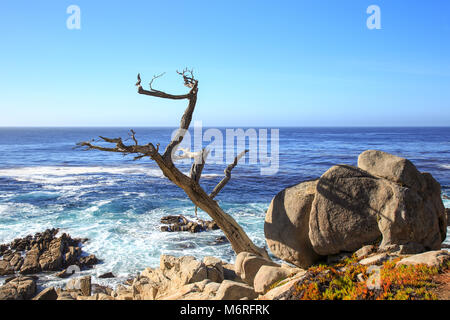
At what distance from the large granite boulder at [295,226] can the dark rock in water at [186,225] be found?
37.1 ft

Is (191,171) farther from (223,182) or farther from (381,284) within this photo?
(381,284)

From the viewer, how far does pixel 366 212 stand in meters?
9.39

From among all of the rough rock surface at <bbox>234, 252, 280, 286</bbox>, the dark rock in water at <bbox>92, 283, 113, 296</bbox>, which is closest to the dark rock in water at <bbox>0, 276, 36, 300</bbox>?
the dark rock in water at <bbox>92, 283, 113, 296</bbox>

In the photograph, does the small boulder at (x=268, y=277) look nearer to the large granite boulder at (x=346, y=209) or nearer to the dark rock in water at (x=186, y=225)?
the large granite boulder at (x=346, y=209)

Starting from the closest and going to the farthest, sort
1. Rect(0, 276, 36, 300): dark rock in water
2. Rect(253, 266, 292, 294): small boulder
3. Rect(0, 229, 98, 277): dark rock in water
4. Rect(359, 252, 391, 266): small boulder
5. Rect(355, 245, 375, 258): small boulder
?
1. Rect(359, 252, 391, 266): small boulder
2. Rect(253, 266, 292, 294): small boulder
3. Rect(355, 245, 375, 258): small boulder
4. Rect(0, 276, 36, 300): dark rock in water
5. Rect(0, 229, 98, 277): dark rock in water

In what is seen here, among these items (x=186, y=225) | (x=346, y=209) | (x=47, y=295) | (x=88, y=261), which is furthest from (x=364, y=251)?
(x=186, y=225)

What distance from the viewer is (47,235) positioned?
63.4 feet

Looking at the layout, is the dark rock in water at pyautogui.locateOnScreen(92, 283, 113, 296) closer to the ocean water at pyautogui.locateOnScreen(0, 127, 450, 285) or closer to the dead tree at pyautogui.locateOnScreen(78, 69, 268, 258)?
the ocean water at pyautogui.locateOnScreen(0, 127, 450, 285)

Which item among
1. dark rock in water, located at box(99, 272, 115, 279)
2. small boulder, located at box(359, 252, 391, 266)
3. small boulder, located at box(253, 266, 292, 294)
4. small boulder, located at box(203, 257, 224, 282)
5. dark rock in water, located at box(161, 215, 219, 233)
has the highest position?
small boulder, located at box(359, 252, 391, 266)

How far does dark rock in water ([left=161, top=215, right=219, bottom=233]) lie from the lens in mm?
21500

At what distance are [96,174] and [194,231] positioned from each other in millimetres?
26859

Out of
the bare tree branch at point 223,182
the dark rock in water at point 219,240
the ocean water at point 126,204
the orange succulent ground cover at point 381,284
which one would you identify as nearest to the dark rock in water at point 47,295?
the ocean water at point 126,204

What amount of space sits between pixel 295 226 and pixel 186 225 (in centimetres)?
1277
